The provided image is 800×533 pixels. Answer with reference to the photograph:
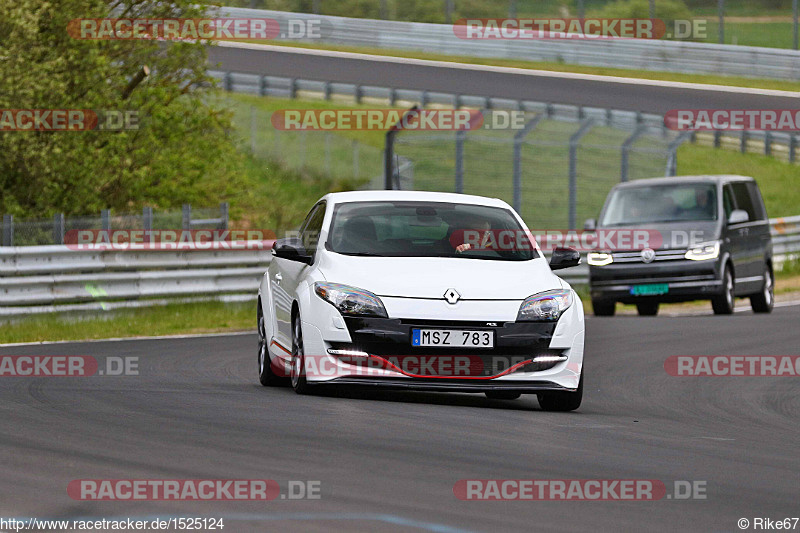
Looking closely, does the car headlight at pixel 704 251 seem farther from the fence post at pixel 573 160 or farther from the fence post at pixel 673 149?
the fence post at pixel 673 149

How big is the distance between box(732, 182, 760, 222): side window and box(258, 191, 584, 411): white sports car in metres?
11.4

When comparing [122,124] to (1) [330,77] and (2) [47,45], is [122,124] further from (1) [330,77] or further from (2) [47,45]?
(1) [330,77]

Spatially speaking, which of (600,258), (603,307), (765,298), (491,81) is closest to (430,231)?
(600,258)

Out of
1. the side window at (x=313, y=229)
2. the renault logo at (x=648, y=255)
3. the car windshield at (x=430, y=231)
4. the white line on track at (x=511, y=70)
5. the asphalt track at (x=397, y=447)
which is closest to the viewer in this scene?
the asphalt track at (x=397, y=447)

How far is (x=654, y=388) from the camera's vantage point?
41.4ft

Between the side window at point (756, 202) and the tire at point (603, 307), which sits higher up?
the side window at point (756, 202)

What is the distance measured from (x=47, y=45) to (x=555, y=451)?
1852 centimetres

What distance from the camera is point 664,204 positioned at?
21531 millimetres

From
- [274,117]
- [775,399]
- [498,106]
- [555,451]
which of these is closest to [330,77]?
[274,117]

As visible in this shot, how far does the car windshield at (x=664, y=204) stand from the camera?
21.4 m

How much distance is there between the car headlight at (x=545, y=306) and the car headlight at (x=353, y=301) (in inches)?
36.9

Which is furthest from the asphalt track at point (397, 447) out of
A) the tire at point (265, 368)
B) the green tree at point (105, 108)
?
the green tree at point (105, 108)

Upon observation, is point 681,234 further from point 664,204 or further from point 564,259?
point 564,259

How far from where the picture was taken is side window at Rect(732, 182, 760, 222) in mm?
21812
